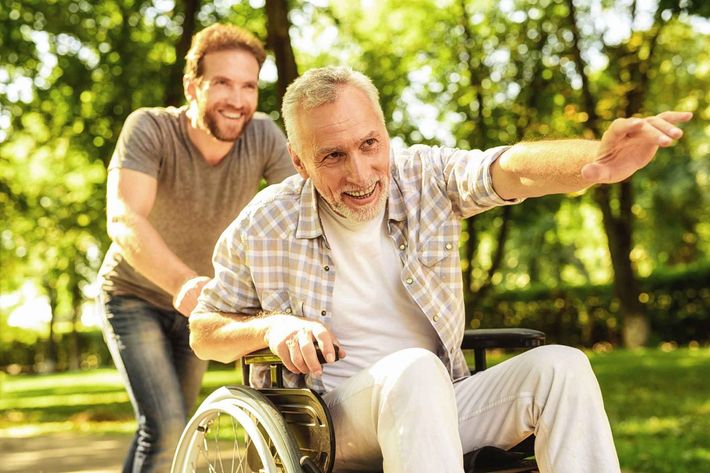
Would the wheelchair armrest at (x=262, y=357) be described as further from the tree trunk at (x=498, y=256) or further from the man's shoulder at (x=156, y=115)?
the tree trunk at (x=498, y=256)

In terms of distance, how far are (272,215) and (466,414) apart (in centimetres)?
76

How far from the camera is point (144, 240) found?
3396 millimetres

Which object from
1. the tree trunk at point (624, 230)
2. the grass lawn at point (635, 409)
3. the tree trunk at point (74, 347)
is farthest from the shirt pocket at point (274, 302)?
the tree trunk at point (74, 347)

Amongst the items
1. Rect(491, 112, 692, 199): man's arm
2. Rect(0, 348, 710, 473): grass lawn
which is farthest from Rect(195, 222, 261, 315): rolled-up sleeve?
Rect(0, 348, 710, 473): grass lawn

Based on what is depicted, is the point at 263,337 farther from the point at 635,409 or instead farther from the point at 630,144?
the point at 635,409

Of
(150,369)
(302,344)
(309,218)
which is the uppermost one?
(309,218)

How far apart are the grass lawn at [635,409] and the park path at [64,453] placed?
2.05ft

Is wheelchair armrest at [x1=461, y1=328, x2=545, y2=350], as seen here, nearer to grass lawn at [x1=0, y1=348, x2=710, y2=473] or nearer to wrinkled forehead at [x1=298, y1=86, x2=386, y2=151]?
wrinkled forehead at [x1=298, y1=86, x2=386, y2=151]

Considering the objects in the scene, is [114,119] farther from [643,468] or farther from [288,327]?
[288,327]

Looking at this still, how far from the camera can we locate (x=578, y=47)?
15.9 m

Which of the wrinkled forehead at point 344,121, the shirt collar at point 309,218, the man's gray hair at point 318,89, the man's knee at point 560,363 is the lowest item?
the man's knee at point 560,363

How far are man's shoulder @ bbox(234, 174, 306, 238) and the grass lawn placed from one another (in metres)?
3.55

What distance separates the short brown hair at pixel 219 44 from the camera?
11.7 feet

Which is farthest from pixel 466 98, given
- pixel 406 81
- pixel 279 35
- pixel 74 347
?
pixel 74 347
